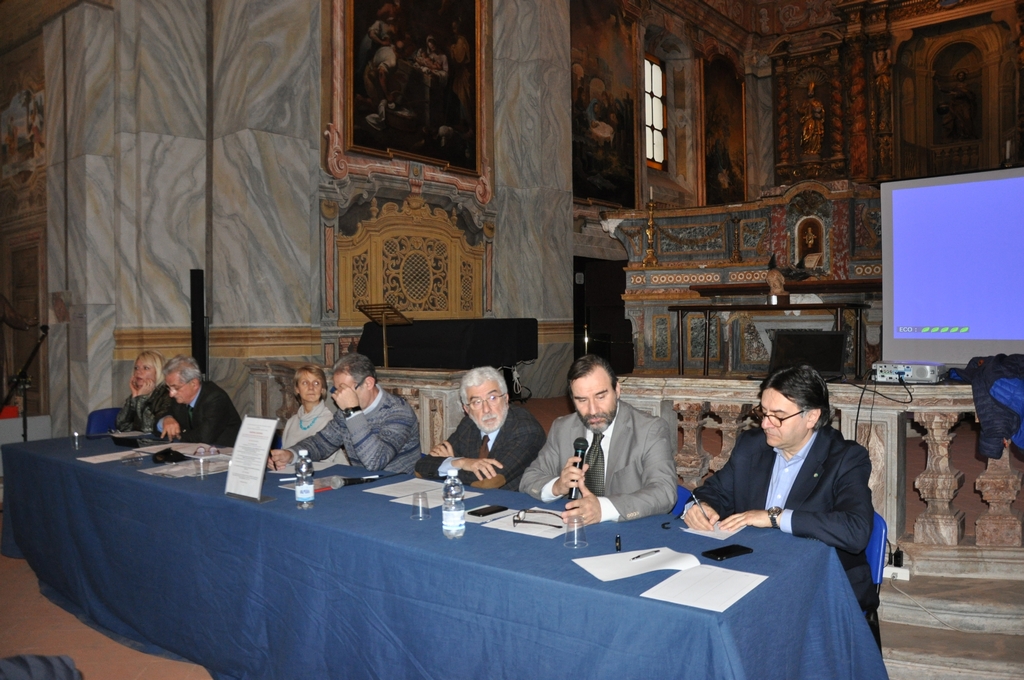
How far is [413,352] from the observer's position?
8969 millimetres

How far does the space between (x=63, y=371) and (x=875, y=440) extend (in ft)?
27.7

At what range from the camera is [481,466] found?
364cm

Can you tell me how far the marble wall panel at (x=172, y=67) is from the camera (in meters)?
8.25

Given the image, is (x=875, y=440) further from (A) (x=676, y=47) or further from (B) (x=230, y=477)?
(A) (x=676, y=47)

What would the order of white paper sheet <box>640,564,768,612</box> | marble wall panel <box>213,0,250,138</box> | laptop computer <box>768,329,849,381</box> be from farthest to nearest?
marble wall panel <box>213,0,250,138</box> < laptop computer <box>768,329,849,381</box> < white paper sheet <box>640,564,768,612</box>

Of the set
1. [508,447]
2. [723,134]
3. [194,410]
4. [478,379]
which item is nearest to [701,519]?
[508,447]

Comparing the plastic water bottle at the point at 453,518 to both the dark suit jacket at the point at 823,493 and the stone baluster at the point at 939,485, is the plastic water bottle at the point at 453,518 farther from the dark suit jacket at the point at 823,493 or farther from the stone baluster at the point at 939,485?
the stone baluster at the point at 939,485

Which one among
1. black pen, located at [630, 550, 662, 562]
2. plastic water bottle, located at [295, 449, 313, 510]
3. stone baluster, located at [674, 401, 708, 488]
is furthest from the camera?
stone baluster, located at [674, 401, 708, 488]

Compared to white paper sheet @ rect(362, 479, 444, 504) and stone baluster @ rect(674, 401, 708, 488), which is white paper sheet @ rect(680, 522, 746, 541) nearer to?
white paper sheet @ rect(362, 479, 444, 504)

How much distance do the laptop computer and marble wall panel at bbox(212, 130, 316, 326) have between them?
5839mm

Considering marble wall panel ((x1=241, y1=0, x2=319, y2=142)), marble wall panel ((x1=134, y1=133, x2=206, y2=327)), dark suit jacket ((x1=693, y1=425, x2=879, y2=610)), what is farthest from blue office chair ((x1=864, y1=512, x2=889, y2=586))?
marble wall panel ((x1=241, y1=0, x2=319, y2=142))

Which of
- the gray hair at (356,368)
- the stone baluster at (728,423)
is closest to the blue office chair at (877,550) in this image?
the stone baluster at (728,423)

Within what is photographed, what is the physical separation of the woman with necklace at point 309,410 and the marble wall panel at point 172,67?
5.04 m

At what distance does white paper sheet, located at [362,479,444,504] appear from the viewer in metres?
3.22
